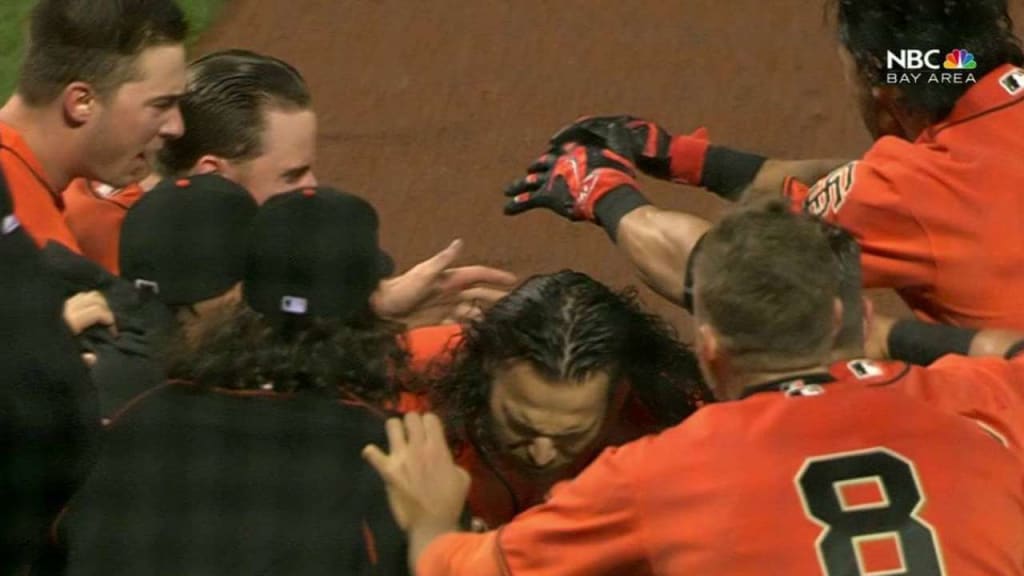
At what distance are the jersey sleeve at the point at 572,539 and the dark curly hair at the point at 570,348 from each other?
37 centimetres

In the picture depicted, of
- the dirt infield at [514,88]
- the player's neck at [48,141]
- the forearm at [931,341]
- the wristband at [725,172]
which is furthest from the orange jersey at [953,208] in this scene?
the dirt infield at [514,88]

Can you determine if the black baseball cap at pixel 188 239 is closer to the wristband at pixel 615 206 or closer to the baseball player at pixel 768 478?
the baseball player at pixel 768 478

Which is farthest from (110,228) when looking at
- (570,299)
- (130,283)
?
(570,299)

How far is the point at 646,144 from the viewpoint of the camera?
3.23 m

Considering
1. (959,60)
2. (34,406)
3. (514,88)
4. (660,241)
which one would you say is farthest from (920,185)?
(514,88)

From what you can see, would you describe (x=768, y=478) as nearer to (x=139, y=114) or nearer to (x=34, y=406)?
(x=34, y=406)

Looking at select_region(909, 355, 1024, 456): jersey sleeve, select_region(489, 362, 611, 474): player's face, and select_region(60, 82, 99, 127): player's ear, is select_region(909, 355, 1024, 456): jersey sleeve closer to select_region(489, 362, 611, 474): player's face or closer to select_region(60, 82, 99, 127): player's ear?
select_region(489, 362, 611, 474): player's face

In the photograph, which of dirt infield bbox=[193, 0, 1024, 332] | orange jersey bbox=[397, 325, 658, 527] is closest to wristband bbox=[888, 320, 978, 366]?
orange jersey bbox=[397, 325, 658, 527]

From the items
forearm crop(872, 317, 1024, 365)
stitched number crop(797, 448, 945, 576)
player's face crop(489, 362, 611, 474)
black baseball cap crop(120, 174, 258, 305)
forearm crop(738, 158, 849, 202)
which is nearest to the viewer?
stitched number crop(797, 448, 945, 576)

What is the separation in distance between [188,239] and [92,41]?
68cm

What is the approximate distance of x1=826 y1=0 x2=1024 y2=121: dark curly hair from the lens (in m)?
2.85

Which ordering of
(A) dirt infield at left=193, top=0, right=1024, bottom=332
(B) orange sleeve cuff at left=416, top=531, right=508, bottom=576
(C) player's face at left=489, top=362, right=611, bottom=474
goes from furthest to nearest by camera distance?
1. (A) dirt infield at left=193, top=0, right=1024, bottom=332
2. (C) player's face at left=489, top=362, right=611, bottom=474
3. (B) orange sleeve cuff at left=416, top=531, right=508, bottom=576

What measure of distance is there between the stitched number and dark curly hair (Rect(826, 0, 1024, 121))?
111 cm

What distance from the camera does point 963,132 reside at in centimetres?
284
